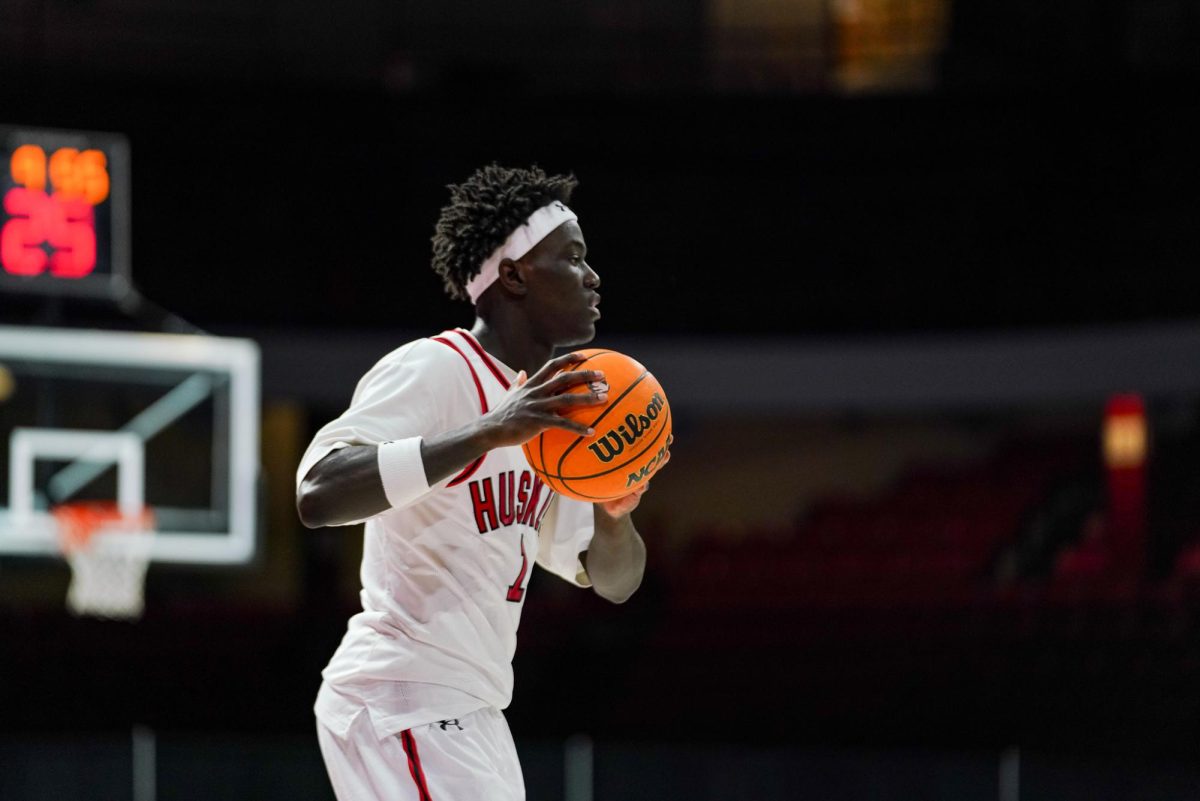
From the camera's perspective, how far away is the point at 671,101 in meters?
12.8

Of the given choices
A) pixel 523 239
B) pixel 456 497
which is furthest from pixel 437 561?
pixel 523 239

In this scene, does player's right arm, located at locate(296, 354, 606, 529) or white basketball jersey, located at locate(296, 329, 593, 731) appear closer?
player's right arm, located at locate(296, 354, 606, 529)

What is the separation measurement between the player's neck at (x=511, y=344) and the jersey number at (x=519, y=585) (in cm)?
39

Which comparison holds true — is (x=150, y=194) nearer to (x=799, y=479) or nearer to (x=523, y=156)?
(x=523, y=156)

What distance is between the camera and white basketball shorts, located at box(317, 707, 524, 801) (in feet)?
9.95

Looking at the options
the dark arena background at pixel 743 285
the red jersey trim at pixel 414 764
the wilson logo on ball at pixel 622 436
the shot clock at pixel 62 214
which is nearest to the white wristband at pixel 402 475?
the wilson logo on ball at pixel 622 436

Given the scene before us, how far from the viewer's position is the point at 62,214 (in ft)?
28.2

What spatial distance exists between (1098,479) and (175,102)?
30.6 ft

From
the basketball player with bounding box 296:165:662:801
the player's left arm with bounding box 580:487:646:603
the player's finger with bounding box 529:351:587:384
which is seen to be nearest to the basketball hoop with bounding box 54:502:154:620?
the player's left arm with bounding box 580:487:646:603

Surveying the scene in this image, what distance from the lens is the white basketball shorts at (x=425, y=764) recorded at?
3.03 m

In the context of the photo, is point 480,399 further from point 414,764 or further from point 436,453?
point 414,764

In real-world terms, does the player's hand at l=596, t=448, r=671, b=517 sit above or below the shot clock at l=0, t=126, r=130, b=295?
below

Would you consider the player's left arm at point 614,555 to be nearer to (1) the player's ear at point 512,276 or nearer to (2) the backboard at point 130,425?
(1) the player's ear at point 512,276

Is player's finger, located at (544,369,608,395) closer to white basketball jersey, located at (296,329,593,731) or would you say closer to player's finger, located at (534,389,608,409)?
player's finger, located at (534,389,608,409)
